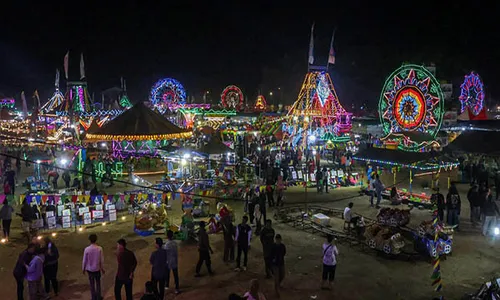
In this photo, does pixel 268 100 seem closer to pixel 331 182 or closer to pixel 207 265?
pixel 331 182

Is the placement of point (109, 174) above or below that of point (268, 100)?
below

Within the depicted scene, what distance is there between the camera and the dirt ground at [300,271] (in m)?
8.05

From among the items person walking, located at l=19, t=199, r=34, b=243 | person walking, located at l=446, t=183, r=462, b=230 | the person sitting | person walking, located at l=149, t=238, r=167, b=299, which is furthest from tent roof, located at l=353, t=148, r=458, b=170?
person walking, located at l=19, t=199, r=34, b=243

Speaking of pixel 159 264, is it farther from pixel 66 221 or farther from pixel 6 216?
pixel 66 221

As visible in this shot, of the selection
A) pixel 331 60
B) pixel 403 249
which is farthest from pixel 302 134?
pixel 403 249

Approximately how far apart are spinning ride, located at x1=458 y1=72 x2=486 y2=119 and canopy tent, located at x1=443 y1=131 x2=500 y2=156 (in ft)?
31.5

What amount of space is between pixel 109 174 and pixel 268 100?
59651 mm

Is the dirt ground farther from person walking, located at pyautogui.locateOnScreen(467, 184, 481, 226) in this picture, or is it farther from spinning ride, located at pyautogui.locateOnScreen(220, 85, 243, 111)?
spinning ride, located at pyautogui.locateOnScreen(220, 85, 243, 111)

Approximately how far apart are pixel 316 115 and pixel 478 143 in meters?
13.2

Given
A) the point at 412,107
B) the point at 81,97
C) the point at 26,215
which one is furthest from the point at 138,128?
the point at 81,97

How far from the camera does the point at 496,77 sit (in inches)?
2162

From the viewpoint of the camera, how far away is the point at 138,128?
17.8 meters

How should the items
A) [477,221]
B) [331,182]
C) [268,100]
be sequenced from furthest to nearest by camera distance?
[268,100]
[331,182]
[477,221]

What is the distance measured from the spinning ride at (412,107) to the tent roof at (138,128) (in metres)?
12.6
